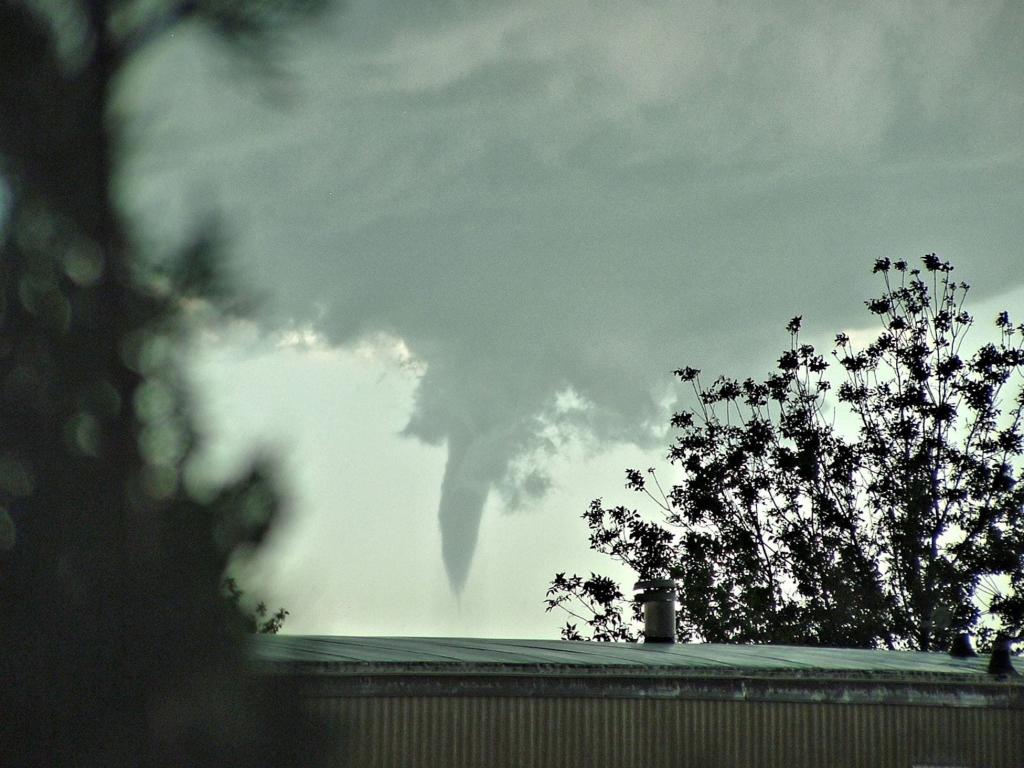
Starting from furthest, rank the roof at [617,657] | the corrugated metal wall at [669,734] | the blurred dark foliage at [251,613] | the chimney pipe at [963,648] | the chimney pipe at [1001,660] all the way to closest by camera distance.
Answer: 1. the chimney pipe at [963,648]
2. the chimney pipe at [1001,660]
3. the roof at [617,657]
4. the corrugated metal wall at [669,734]
5. the blurred dark foliage at [251,613]

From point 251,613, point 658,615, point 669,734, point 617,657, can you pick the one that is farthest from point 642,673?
point 251,613

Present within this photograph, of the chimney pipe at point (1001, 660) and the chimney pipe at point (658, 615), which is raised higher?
the chimney pipe at point (658, 615)

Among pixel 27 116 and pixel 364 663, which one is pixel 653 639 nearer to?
pixel 364 663

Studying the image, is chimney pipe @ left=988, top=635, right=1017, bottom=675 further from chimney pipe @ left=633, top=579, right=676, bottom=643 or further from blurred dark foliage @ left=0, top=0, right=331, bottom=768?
blurred dark foliage @ left=0, top=0, right=331, bottom=768

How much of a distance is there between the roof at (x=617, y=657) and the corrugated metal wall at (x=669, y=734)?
1.14 feet

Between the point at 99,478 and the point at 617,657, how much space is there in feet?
30.7

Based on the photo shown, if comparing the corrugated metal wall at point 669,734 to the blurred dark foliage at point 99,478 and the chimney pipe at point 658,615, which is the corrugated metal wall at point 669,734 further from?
the blurred dark foliage at point 99,478

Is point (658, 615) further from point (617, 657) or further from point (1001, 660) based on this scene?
point (1001, 660)

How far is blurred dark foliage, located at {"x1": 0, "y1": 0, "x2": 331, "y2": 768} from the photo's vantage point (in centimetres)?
332

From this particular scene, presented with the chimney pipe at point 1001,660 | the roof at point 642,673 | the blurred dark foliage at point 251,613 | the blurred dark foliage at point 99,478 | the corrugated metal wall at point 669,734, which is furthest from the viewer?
the chimney pipe at point 1001,660

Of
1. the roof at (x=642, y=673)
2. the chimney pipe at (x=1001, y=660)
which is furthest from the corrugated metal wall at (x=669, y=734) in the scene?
the chimney pipe at (x=1001, y=660)

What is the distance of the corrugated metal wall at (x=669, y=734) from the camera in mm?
9797

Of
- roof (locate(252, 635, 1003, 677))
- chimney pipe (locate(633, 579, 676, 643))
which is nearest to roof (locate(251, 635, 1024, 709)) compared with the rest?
roof (locate(252, 635, 1003, 677))

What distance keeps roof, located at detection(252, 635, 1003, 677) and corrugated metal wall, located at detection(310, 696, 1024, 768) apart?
13.7 inches
